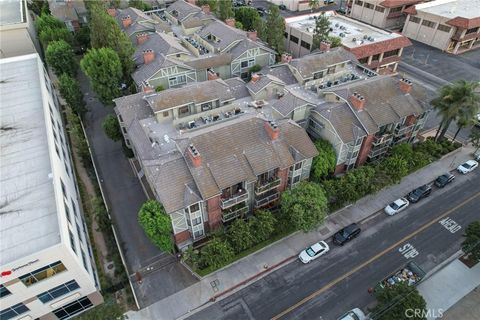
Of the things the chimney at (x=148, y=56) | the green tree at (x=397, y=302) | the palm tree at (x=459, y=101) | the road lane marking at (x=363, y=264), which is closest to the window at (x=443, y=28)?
the palm tree at (x=459, y=101)

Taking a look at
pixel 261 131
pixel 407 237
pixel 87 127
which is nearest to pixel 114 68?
pixel 87 127

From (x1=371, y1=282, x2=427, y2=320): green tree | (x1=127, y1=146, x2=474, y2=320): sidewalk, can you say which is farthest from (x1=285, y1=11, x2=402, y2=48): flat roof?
(x1=371, y1=282, x2=427, y2=320): green tree

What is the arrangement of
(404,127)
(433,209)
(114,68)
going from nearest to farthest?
(433,209) < (404,127) < (114,68)

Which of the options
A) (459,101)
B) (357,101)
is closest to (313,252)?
(357,101)

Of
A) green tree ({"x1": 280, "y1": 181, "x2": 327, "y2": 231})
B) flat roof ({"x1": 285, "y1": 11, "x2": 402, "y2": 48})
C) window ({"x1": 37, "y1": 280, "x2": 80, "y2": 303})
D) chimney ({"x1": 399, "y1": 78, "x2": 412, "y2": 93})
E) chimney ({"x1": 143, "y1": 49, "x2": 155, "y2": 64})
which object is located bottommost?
window ({"x1": 37, "y1": 280, "x2": 80, "y2": 303})

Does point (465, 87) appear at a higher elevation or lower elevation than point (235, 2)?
higher

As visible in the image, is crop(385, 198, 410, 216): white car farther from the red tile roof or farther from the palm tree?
the red tile roof

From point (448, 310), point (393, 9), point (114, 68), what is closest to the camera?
point (448, 310)

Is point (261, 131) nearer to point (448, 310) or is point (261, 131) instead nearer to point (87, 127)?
point (448, 310)
